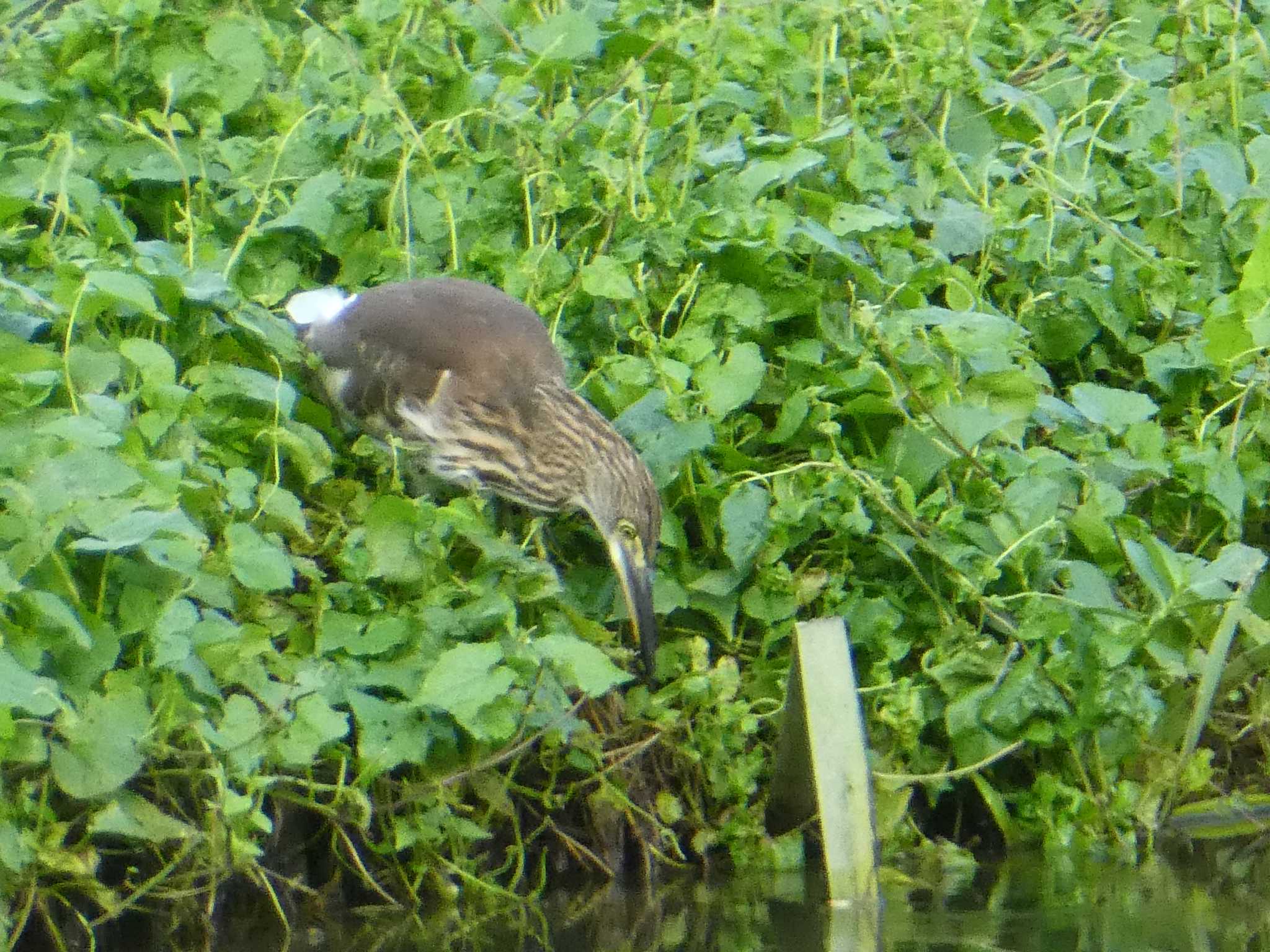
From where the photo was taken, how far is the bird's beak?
504 cm

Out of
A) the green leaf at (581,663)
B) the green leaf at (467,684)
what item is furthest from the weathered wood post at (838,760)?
the green leaf at (467,684)

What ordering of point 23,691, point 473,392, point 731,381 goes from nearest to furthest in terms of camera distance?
point 23,691 < point 731,381 < point 473,392

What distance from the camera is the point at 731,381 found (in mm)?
5434

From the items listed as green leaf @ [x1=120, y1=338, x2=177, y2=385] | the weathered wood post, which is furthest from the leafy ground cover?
the weathered wood post

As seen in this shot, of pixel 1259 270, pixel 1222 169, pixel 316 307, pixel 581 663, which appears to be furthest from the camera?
pixel 1222 169

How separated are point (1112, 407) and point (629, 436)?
4.36 feet

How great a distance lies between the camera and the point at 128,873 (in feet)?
14.3

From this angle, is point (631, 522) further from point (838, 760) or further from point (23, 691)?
point (23, 691)

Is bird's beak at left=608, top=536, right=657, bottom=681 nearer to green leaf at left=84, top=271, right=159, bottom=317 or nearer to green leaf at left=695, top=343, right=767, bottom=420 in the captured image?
green leaf at left=695, top=343, right=767, bottom=420

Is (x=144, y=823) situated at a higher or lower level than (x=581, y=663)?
lower

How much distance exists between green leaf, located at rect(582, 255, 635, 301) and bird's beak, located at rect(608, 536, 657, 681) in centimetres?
70

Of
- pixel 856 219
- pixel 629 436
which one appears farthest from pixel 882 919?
pixel 856 219

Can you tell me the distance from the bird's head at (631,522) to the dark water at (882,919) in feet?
2.10

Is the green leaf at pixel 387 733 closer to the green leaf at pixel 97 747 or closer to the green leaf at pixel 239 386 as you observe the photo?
the green leaf at pixel 97 747
